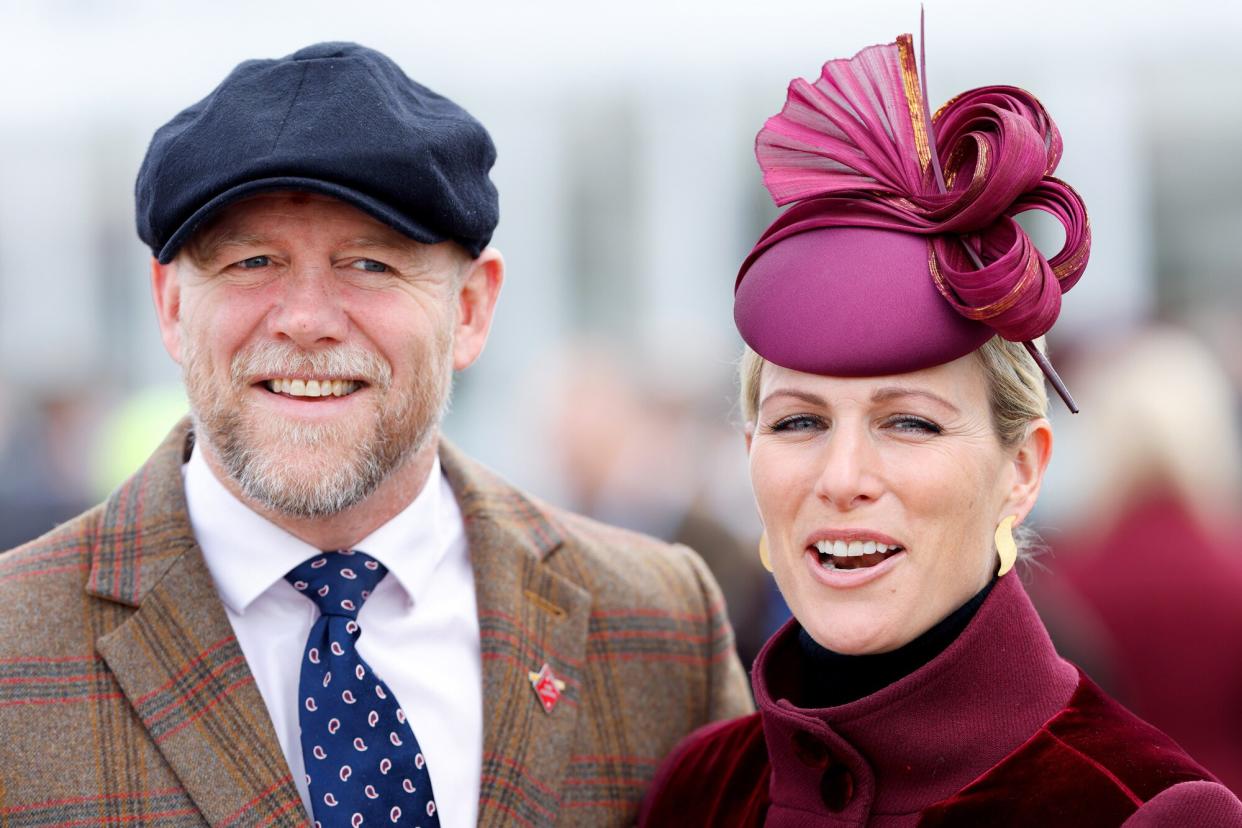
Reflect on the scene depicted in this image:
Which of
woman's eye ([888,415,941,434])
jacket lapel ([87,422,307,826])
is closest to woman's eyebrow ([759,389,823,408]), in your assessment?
woman's eye ([888,415,941,434])

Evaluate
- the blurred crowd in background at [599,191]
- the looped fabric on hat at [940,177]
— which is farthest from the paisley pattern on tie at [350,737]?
the blurred crowd in background at [599,191]

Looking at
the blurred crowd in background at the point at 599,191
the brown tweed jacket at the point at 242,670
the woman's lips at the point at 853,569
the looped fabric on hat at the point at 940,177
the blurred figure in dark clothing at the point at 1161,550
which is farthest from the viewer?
the blurred crowd in background at the point at 599,191

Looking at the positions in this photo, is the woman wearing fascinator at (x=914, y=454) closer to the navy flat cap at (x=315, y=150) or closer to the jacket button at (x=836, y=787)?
the jacket button at (x=836, y=787)

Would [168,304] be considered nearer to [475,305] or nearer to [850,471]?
[475,305]

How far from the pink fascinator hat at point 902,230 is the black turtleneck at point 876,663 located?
39 centimetres

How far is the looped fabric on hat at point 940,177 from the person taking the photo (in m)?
2.35

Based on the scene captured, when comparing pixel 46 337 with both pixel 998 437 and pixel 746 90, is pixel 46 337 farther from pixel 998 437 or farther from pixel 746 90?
pixel 998 437

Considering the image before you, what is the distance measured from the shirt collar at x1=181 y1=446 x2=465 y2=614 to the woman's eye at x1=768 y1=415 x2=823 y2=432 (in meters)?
0.76

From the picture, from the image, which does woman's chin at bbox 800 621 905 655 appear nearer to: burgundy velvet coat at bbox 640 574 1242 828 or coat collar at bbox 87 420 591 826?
burgundy velvet coat at bbox 640 574 1242 828

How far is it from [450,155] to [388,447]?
53cm

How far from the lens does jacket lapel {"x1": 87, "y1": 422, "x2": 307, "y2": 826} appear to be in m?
2.60

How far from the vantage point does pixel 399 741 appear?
8.90 ft

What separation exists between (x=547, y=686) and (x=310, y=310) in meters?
0.82

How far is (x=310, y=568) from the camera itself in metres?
2.83
